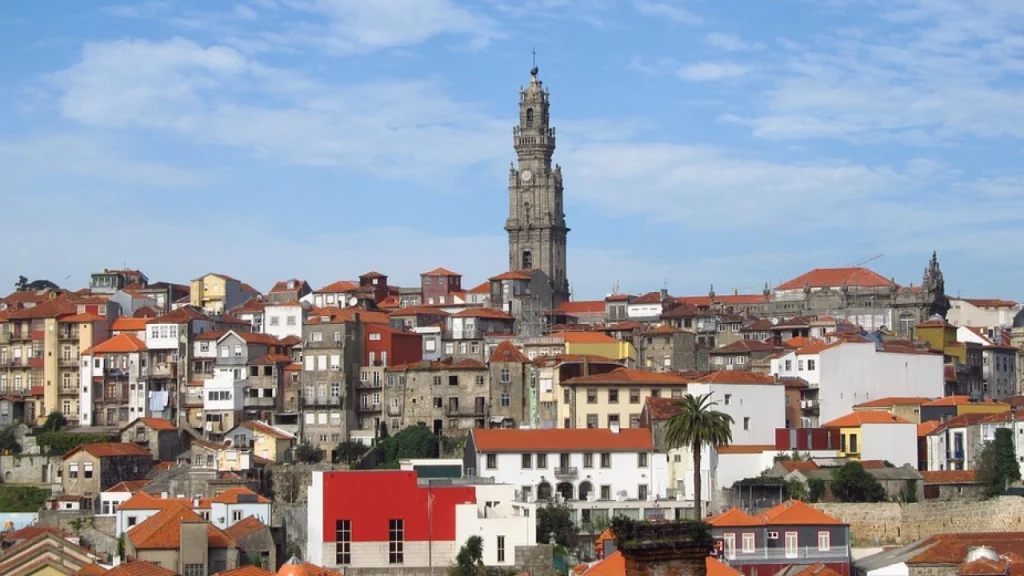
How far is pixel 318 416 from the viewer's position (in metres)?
97.4

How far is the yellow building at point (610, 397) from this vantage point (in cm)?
8625

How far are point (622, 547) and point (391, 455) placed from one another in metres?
72.6

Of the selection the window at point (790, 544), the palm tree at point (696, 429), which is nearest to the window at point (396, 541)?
the palm tree at point (696, 429)

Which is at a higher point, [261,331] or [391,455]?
[261,331]

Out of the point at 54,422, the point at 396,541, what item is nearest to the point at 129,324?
the point at 54,422

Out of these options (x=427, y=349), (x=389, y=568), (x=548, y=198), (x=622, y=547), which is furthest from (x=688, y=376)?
(x=622, y=547)

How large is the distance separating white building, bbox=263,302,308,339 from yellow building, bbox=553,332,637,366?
1789cm

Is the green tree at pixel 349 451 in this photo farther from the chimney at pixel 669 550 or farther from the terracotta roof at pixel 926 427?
the chimney at pixel 669 550

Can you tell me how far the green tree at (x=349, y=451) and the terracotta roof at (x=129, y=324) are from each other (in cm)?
2105

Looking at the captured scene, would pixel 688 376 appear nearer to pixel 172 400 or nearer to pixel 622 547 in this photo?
pixel 172 400

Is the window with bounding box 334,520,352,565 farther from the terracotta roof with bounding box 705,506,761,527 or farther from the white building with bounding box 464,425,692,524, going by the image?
the terracotta roof with bounding box 705,506,761,527

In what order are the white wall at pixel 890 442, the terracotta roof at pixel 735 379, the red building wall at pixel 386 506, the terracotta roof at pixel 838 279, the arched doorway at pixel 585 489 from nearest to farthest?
the red building wall at pixel 386 506, the arched doorway at pixel 585 489, the white wall at pixel 890 442, the terracotta roof at pixel 735 379, the terracotta roof at pixel 838 279

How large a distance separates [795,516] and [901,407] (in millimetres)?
22967

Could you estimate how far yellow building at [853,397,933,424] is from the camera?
86.5 m
